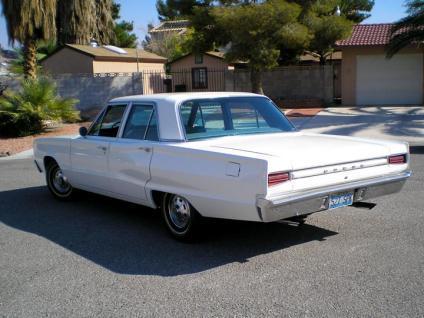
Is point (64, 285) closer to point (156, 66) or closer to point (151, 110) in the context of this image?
point (151, 110)

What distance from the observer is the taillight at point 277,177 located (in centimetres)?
484

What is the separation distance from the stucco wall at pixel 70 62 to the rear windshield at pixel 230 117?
2420cm

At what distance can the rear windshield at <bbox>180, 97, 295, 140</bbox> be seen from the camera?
239 inches

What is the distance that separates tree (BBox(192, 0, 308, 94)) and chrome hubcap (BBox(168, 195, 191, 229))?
1663cm

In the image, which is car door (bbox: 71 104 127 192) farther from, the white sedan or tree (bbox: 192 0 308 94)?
tree (bbox: 192 0 308 94)

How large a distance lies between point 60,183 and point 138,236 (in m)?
2.52

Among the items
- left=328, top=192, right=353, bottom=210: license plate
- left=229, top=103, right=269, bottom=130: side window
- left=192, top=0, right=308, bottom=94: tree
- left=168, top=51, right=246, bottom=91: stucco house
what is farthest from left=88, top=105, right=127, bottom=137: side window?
left=168, top=51, right=246, bottom=91: stucco house

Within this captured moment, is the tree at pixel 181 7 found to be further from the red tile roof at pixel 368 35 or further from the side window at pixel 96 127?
the side window at pixel 96 127

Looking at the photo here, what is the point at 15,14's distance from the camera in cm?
2281

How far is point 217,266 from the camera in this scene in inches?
203

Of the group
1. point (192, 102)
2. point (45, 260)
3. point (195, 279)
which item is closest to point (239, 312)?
point (195, 279)

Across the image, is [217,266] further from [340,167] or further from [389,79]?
[389,79]

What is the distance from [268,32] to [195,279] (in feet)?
61.6

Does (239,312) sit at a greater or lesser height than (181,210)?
lesser
